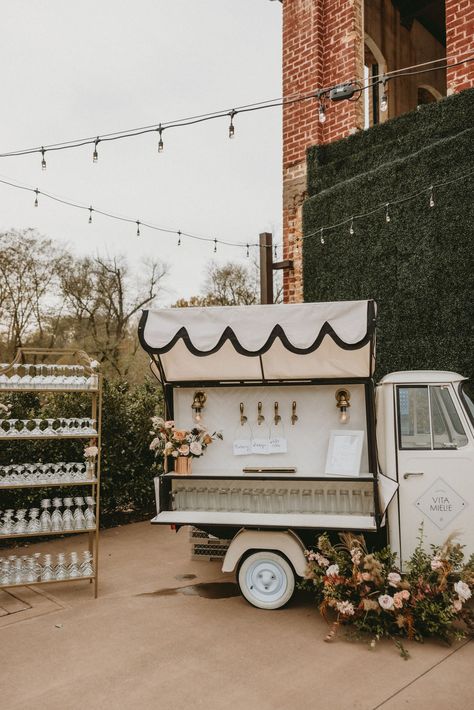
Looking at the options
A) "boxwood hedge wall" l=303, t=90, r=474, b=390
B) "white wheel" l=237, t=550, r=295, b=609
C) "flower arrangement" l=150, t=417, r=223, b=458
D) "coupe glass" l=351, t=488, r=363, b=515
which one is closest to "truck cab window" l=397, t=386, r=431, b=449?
"coupe glass" l=351, t=488, r=363, b=515

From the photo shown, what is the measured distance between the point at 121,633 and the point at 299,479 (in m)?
1.87

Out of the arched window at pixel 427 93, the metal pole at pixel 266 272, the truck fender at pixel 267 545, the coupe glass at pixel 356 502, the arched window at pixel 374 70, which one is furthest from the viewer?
the arched window at pixel 427 93

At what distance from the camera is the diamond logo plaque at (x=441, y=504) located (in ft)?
14.7

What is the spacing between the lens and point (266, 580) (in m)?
4.80

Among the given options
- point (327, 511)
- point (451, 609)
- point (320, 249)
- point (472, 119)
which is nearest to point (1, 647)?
point (327, 511)

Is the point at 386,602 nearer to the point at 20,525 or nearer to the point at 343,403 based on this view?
the point at 343,403

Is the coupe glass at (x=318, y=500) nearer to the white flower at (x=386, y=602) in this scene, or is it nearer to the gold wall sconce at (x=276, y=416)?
the gold wall sconce at (x=276, y=416)

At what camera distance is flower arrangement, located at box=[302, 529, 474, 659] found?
4023 mm

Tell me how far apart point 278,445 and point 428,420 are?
53.3 inches

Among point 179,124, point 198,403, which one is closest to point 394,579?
point 198,403

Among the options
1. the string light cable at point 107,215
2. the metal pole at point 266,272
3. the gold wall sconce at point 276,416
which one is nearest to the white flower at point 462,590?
the gold wall sconce at point 276,416

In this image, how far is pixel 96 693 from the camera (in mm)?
3359

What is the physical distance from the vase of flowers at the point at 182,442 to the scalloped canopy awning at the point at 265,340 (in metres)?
0.49

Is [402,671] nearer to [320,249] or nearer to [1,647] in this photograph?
[1,647]
